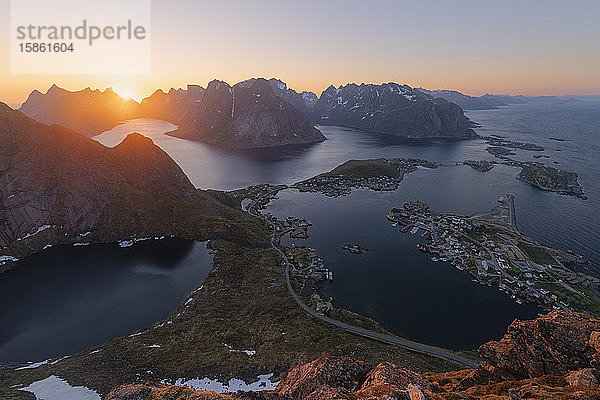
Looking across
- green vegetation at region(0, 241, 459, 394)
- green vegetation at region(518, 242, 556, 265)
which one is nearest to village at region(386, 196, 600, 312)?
green vegetation at region(518, 242, 556, 265)

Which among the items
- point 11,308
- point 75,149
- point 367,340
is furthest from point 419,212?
point 75,149

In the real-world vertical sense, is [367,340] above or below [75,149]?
below

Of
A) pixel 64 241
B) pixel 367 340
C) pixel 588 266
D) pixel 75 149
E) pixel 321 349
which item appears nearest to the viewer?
pixel 321 349

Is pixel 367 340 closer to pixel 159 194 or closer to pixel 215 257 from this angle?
pixel 215 257

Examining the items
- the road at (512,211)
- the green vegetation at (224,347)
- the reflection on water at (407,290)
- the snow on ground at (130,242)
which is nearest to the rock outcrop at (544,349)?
the green vegetation at (224,347)

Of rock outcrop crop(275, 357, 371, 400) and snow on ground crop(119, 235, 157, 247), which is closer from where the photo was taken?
rock outcrop crop(275, 357, 371, 400)

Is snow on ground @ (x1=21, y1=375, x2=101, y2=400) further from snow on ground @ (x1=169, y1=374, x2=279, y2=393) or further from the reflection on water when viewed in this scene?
the reflection on water

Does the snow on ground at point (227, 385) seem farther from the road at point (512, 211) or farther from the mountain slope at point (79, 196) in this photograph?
the road at point (512, 211)
